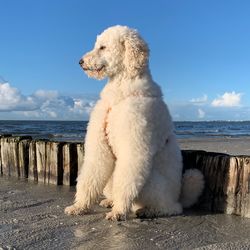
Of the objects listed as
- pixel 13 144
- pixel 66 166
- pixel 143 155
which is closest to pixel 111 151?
pixel 143 155

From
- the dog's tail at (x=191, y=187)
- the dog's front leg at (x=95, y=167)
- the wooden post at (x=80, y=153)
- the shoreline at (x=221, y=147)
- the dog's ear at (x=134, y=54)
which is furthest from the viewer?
the shoreline at (x=221, y=147)

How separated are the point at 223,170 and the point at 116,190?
4.62 feet

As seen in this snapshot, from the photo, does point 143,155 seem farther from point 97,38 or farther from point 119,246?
point 97,38

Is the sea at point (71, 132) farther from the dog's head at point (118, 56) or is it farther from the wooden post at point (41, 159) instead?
the dog's head at point (118, 56)

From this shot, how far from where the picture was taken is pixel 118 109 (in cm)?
496

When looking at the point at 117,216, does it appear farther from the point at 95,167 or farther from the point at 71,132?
the point at 71,132

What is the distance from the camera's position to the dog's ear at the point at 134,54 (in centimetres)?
493

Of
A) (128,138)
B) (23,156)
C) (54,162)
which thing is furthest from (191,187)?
(23,156)

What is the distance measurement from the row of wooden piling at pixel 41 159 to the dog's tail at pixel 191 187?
6.37ft

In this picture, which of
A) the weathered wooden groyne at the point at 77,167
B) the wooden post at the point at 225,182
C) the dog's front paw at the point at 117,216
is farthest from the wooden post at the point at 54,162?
the dog's front paw at the point at 117,216

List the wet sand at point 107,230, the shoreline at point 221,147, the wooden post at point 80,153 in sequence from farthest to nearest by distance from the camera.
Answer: the shoreline at point 221,147, the wooden post at point 80,153, the wet sand at point 107,230

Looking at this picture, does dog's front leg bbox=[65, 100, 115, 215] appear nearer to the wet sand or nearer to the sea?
the wet sand

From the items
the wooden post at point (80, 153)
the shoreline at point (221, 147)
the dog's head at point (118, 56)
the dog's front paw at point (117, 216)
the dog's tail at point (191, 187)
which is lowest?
the shoreline at point (221, 147)

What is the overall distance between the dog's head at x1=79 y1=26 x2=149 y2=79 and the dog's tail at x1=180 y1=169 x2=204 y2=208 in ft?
4.55
